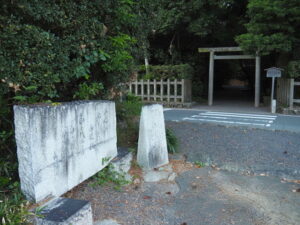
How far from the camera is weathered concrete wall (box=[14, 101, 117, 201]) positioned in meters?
2.21

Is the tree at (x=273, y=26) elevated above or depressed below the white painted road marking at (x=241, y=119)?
above

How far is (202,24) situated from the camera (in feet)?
38.5

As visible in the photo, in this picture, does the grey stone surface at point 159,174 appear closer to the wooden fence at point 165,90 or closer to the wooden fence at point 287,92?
the wooden fence at point 287,92

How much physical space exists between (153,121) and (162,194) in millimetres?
1174

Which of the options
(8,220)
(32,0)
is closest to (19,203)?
(8,220)

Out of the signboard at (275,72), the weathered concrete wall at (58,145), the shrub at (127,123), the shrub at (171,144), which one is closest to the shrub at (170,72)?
the signboard at (275,72)

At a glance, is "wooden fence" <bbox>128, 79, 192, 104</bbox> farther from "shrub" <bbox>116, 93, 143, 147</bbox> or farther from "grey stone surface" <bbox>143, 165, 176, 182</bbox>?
"grey stone surface" <bbox>143, 165, 176, 182</bbox>

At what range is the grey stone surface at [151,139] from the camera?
Answer: 12.5ft

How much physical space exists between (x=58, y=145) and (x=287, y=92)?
9727 mm

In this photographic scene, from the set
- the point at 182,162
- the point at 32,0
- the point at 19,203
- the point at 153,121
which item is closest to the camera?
the point at 19,203

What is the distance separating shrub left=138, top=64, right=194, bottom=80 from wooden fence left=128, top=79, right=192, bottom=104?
243mm

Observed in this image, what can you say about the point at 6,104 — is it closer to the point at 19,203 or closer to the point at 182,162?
the point at 19,203

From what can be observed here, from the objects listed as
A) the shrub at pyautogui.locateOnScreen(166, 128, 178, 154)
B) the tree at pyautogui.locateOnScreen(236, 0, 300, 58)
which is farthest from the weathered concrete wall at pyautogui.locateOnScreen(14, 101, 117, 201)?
the tree at pyautogui.locateOnScreen(236, 0, 300, 58)

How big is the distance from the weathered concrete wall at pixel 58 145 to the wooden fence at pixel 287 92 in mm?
8417
